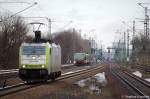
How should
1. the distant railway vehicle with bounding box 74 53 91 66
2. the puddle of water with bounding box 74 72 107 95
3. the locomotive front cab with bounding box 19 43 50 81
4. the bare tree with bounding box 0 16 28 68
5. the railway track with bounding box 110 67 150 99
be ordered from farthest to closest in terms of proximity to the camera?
the distant railway vehicle with bounding box 74 53 91 66 < the bare tree with bounding box 0 16 28 68 < the locomotive front cab with bounding box 19 43 50 81 < the puddle of water with bounding box 74 72 107 95 < the railway track with bounding box 110 67 150 99

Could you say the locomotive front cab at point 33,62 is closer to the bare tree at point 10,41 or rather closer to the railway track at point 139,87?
the railway track at point 139,87

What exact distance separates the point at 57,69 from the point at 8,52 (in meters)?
28.8

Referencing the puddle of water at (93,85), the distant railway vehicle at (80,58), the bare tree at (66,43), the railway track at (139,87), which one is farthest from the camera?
the bare tree at (66,43)

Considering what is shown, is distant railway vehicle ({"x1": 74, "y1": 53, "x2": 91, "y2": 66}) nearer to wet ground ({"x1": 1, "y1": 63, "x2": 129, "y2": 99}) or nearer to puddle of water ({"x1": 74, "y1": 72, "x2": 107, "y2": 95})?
puddle of water ({"x1": 74, "y1": 72, "x2": 107, "y2": 95})

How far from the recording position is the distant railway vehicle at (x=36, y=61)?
30.1m

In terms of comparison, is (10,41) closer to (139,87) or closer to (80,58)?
(80,58)

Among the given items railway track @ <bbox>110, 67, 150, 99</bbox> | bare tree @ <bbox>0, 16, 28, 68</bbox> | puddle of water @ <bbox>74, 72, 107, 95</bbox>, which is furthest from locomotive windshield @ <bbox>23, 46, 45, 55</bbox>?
bare tree @ <bbox>0, 16, 28, 68</bbox>

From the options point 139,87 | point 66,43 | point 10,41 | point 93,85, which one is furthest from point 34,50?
point 66,43

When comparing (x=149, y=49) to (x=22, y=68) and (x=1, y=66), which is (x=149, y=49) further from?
(x=22, y=68)

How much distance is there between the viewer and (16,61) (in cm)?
6391

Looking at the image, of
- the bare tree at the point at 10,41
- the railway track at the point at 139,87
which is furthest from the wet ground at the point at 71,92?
the bare tree at the point at 10,41

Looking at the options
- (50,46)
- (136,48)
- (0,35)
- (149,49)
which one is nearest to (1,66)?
(0,35)

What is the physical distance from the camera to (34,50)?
3138cm

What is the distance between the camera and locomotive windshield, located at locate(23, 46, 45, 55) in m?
31.1
